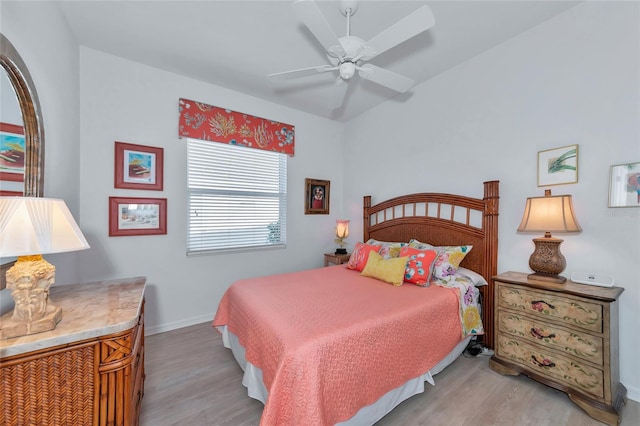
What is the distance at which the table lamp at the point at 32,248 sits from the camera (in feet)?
3.14

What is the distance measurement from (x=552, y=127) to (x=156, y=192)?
12.6 feet

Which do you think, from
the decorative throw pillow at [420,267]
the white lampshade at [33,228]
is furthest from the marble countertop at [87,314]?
the decorative throw pillow at [420,267]

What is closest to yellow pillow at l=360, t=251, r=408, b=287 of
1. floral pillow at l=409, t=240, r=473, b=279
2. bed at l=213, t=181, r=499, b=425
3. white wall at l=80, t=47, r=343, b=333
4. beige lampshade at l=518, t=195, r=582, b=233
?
bed at l=213, t=181, r=499, b=425

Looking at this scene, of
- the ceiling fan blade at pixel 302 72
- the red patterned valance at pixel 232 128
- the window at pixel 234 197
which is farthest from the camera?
the window at pixel 234 197


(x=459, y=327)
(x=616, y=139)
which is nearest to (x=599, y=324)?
(x=459, y=327)

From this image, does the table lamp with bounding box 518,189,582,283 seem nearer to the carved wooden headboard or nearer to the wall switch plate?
the wall switch plate

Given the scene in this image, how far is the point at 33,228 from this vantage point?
3.27ft

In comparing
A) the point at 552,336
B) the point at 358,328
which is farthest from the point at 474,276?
the point at 358,328

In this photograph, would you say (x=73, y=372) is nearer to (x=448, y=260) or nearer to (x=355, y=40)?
(x=355, y=40)

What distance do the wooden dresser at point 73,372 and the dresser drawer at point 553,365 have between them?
250 cm

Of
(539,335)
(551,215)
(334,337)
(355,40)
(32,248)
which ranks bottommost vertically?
(539,335)

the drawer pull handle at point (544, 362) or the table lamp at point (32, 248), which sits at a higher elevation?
the table lamp at point (32, 248)

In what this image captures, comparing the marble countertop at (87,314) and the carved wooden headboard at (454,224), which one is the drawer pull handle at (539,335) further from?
the marble countertop at (87,314)

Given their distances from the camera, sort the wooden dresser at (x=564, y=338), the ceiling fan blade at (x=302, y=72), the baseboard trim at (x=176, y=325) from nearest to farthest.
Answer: the wooden dresser at (x=564, y=338)
the ceiling fan blade at (x=302, y=72)
the baseboard trim at (x=176, y=325)
